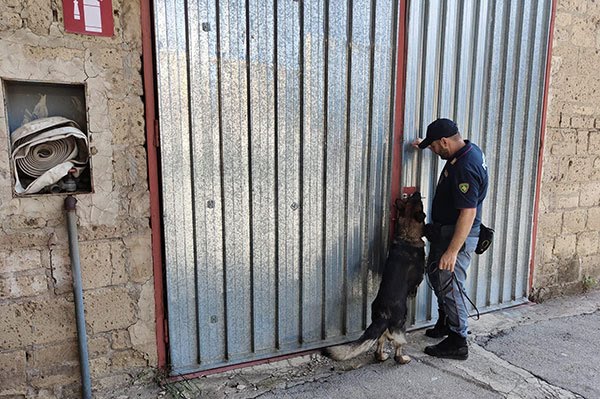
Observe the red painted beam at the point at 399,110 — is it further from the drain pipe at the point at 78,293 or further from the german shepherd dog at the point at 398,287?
the drain pipe at the point at 78,293

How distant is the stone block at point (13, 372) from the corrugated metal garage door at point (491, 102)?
3.15m

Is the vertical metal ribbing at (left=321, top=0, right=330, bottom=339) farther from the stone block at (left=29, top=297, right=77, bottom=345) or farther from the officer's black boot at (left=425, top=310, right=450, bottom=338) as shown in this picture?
the stone block at (left=29, top=297, right=77, bottom=345)

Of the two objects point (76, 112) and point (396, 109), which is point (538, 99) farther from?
point (76, 112)

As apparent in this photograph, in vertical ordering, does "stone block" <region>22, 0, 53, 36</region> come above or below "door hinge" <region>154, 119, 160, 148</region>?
above

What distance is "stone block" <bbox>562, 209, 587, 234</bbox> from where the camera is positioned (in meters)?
4.73

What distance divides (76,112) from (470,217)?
2894 mm

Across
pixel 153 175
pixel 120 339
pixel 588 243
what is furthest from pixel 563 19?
pixel 120 339

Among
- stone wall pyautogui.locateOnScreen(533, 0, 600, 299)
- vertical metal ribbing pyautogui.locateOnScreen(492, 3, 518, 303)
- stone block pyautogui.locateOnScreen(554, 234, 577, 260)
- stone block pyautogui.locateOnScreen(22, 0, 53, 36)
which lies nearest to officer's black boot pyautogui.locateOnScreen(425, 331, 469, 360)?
vertical metal ribbing pyautogui.locateOnScreen(492, 3, 518, 303)

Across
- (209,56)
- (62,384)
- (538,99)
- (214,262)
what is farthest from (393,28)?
(62,384)

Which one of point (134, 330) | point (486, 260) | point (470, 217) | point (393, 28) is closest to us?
point (134, 330)

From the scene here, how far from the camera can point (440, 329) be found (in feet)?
12.6

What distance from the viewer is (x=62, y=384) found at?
2.73 metres

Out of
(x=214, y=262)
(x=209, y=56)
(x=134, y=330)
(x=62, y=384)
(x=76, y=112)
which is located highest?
(x=209, y=56)

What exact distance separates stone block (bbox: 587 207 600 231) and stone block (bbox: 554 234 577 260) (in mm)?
→ 288
